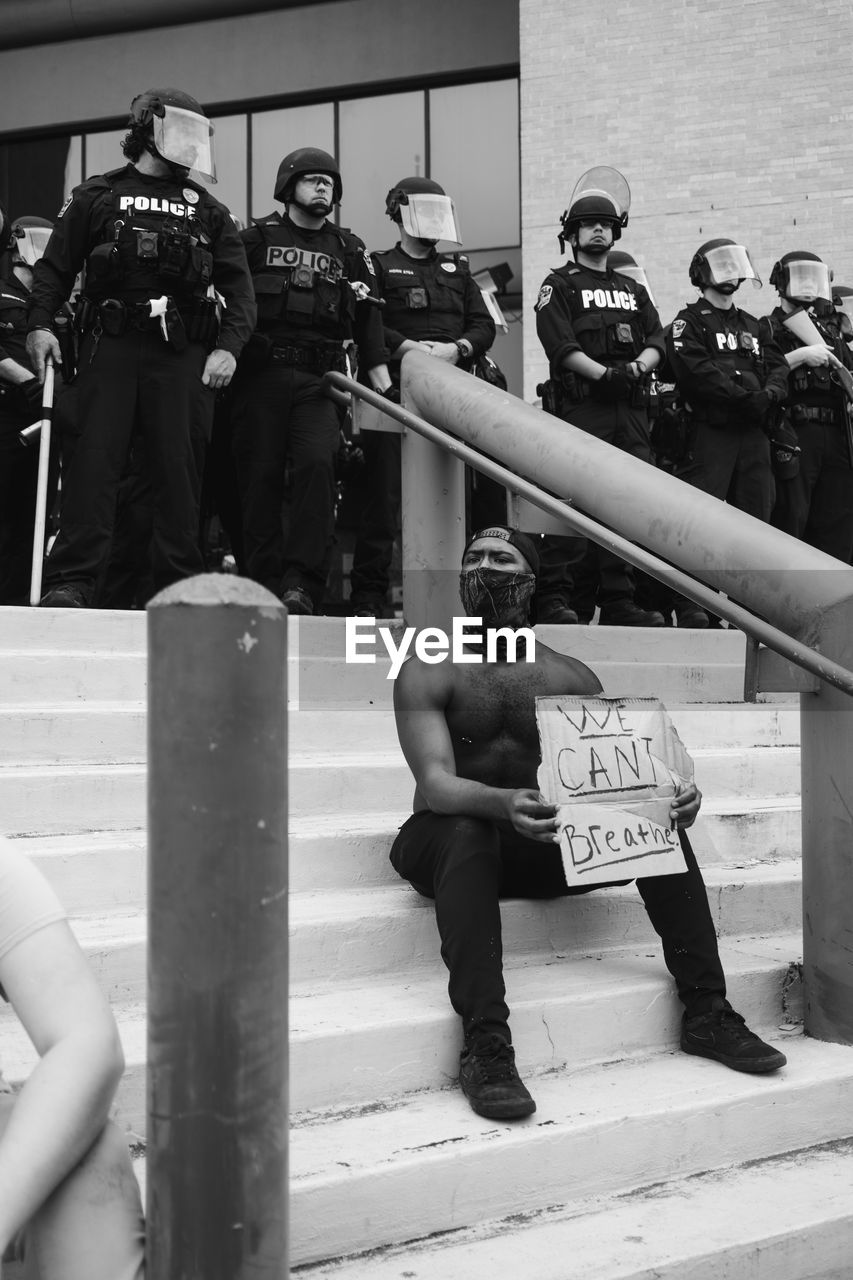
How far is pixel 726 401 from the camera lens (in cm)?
685

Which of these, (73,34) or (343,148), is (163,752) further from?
(73,34)

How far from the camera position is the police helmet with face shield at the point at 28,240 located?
283 inches

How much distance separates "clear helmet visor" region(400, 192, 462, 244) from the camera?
681 cm

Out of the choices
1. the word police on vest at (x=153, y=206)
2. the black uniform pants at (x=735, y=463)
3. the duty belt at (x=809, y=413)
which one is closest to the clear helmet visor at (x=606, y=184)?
the duty belt at (x=809, y=413)

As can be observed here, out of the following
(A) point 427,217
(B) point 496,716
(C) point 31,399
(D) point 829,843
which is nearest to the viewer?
(D) point 829,843

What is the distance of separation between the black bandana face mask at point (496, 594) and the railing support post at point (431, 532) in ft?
3.16

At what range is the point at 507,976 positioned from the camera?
10.5ft

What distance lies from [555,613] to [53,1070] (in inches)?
173

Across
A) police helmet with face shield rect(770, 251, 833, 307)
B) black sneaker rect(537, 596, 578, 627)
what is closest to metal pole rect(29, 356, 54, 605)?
black sneaker rect(537, 596, 578, 627)

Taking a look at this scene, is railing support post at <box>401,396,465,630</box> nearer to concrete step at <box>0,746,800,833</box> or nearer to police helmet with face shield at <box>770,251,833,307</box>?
concrete step at <box>0,746,800,833</box>

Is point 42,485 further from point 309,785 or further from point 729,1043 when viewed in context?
point 729,1043

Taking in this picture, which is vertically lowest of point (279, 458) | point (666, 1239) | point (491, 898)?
point (666, 1239)

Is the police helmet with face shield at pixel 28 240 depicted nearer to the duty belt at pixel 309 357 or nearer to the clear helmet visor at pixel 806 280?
the duty belt at pixel 309 357

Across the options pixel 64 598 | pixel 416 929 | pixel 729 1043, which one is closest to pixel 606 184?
pixel 64 598
